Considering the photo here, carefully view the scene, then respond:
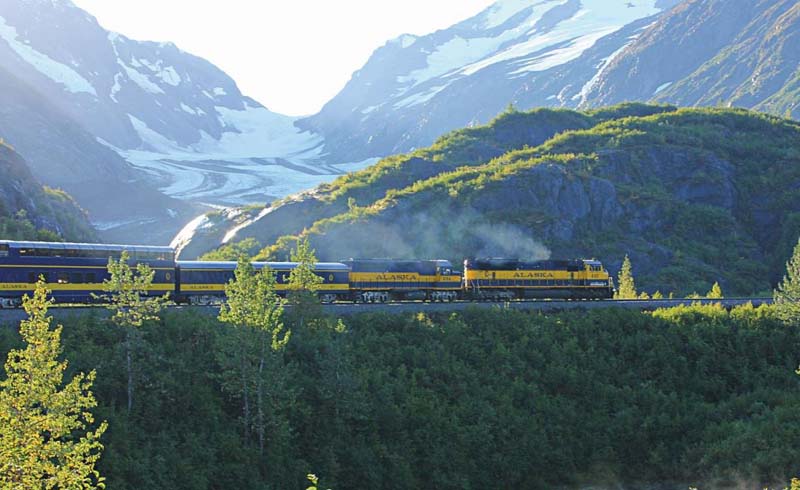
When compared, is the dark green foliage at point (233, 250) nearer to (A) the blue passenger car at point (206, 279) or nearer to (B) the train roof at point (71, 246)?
(A) the blue passenger car at point (206, 279)

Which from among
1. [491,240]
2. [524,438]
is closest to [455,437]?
[524,438]

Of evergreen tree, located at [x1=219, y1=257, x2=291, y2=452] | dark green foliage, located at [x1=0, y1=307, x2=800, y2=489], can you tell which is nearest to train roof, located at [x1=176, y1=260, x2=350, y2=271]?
dark green foliage, located at [x1=0, y1=307, x2=800, y2=489]

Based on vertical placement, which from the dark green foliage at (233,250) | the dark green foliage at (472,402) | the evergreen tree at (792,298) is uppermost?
the dark green foliage at (233,250)

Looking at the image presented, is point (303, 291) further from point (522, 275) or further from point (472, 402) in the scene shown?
point (522, 275)

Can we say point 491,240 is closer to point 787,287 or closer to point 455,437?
point 787,287

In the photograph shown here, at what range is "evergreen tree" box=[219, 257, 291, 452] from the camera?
3903 cm

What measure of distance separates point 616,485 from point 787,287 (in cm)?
2370

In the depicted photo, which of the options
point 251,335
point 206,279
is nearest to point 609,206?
point 206,279

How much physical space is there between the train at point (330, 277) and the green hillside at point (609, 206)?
25980mm

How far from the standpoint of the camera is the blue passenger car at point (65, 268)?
4706 cm

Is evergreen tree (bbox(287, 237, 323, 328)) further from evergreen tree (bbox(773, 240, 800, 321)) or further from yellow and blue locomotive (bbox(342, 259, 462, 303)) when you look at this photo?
evergreen tree (bbox(773, 240, 800, 321))

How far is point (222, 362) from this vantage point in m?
39.2

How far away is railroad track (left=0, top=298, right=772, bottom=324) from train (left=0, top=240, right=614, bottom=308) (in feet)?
11.1

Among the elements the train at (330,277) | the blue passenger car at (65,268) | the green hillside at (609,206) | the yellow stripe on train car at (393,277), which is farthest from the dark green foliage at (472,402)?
the green hillside at (609,206)
